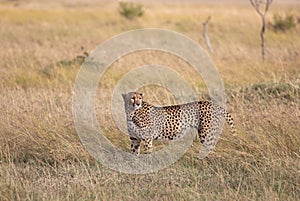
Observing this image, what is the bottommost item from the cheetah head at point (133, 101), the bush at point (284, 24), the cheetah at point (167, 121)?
the bush at point (284, 24)

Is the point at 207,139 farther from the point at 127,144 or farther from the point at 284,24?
the point at 284,24

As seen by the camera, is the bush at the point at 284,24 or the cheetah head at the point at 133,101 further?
the bush at the point at 284,24

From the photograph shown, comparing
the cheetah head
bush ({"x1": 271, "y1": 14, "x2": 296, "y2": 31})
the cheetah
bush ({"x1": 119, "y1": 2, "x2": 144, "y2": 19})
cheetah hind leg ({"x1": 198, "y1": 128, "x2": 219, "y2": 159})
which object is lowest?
bush ({"x1": 271, "y1": 14, "x2": 296, "y2": 31})

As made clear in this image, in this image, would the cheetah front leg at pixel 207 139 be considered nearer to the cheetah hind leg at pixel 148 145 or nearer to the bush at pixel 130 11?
the cheetah hind leg at pixel 148 145

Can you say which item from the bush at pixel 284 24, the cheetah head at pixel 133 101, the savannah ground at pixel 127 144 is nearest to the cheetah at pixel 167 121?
the cheetah head at pixel 133 101

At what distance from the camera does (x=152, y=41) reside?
1487 centimetres

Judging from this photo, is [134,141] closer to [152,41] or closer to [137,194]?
[137,194]

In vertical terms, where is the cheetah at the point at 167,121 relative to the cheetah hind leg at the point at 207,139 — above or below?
above

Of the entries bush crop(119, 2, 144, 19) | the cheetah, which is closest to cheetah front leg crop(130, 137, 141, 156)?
the cheetah

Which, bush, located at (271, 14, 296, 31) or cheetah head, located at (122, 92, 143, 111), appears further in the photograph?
bush, located at (271, 14, 296, 31)

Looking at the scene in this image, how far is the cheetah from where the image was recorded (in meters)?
5.56

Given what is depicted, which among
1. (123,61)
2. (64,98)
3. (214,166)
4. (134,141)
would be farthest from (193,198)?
(123,61)

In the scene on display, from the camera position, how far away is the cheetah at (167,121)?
5.56 meters

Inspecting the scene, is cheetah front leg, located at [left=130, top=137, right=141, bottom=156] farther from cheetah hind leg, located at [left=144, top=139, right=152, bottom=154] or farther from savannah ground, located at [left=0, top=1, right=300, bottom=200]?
savannah ground, located at [left=0, top=1, right=300, bottom=200]
